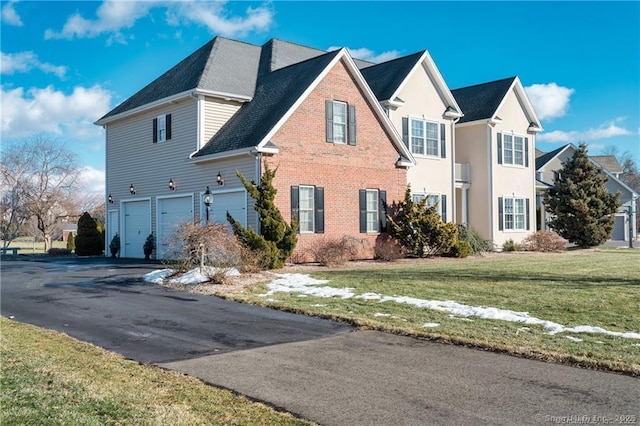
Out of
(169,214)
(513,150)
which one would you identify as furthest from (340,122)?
(513,150)

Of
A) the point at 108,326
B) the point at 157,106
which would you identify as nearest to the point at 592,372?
the point at 108,326

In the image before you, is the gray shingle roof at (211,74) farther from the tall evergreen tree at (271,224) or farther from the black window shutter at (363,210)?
the black window shutter at (363,210)

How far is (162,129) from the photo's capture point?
24359 mm

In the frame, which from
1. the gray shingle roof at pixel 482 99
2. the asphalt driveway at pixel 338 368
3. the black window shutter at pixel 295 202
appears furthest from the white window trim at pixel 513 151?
the asphalt driveway at pixel 338 368

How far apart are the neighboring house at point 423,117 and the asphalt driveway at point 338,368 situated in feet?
52.1

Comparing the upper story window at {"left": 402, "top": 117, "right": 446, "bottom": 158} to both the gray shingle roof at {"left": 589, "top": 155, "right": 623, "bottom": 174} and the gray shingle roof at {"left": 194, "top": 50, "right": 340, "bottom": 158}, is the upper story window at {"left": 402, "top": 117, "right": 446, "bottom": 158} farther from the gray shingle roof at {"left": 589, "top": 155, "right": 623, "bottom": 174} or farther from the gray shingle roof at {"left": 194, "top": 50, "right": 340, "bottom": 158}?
the gray shingle roof at {"left": 589, "top": 155, "right": 623, "bottom": 174}

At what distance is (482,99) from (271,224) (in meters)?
17.2

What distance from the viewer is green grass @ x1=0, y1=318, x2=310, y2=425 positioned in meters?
5.26

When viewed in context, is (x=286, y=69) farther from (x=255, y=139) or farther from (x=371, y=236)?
(x=371, y=236)

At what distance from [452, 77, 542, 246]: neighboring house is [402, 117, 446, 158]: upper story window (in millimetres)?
2814

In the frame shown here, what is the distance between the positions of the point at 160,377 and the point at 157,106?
1906 cm

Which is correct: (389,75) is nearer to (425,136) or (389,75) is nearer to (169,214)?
(425,136)

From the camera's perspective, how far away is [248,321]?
10.7 m

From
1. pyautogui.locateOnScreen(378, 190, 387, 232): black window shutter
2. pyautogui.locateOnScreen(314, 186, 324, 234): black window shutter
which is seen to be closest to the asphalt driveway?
pyautogui.locateOnScreen(314, 186, 324, 234): black window shutter
